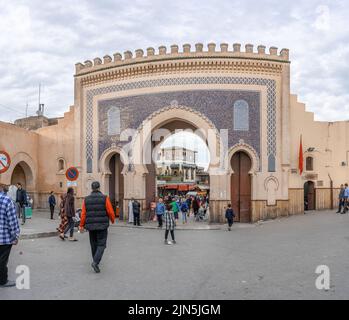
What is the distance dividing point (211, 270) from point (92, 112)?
16594 mm

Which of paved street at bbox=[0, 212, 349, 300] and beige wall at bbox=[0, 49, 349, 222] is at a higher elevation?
beige wall at bbox=[0, 49, 349, 222]

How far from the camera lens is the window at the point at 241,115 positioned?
19594 millimetres

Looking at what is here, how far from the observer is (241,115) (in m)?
19.6

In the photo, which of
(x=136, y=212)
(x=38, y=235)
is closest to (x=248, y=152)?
(x=136, y=212)

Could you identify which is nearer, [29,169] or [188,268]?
[188,268]

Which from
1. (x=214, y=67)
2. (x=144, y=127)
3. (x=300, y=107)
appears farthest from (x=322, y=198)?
(x=144, y=127)

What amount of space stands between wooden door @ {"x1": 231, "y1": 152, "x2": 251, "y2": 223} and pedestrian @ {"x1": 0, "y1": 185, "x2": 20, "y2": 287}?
1510 cm

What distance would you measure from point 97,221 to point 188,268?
7.12 ft

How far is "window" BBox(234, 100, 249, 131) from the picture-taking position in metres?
19.6

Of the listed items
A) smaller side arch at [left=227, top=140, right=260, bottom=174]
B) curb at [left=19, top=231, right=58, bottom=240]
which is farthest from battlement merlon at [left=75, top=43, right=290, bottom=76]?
curb at [left=19, top=231, right=58, bottom=240]

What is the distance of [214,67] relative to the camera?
64.8ft

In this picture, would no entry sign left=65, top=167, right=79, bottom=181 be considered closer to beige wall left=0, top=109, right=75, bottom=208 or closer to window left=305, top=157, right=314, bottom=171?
beige wall left=0, top=109, right=75, bottom=208

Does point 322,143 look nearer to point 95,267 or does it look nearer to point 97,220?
point 97,220
